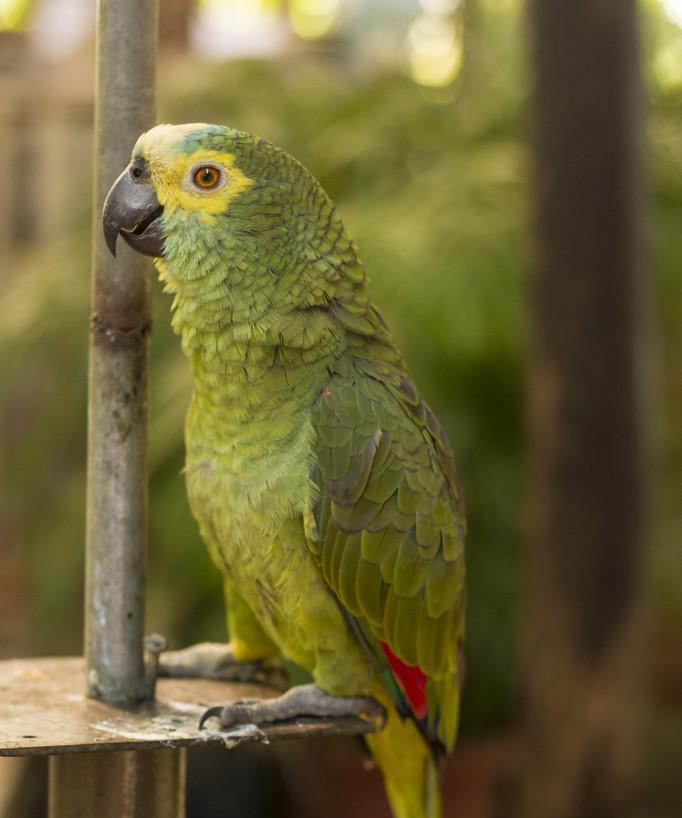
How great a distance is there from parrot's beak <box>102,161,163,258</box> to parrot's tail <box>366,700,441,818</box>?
1.66ft

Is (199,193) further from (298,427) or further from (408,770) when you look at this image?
(408,770)

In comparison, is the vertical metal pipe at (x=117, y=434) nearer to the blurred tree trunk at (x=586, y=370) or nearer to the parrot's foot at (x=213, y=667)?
the parrot's foot at (x=213, y=667)

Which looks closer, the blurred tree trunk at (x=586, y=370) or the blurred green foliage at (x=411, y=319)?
the blurred tree trunk at (x=586, y=370)

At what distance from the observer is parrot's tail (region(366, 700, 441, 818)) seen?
0.99 m

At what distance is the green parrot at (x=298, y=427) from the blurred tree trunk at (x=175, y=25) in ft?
7.93

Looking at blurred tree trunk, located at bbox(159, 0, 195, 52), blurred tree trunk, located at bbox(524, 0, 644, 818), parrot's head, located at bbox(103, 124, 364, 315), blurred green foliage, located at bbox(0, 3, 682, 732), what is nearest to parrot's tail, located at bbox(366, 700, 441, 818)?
parrot's head, located at bbox(103, 124, 364, 315)

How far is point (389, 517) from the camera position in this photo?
0.85 m

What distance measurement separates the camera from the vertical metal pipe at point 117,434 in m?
0.79

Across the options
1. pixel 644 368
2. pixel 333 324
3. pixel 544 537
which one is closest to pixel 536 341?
pixel 644 368

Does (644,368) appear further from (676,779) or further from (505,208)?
(676,779)

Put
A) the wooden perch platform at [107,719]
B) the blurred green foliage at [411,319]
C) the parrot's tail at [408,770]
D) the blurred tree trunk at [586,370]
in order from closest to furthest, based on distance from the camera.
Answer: the wooden perch platform at [107,719] → the parrot's tail at [408,770] → the blurred tree trunk at [586,370] → the blurred green foliage at [411,319]

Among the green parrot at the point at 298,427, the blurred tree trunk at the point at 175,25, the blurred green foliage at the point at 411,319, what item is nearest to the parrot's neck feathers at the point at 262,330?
the green parrot at the point at 298,427

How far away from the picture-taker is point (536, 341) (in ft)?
5.15

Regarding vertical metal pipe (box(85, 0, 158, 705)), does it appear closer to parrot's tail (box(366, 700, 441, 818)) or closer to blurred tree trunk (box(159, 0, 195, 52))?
parrot's tail (box(366, 700, 441, 818))
